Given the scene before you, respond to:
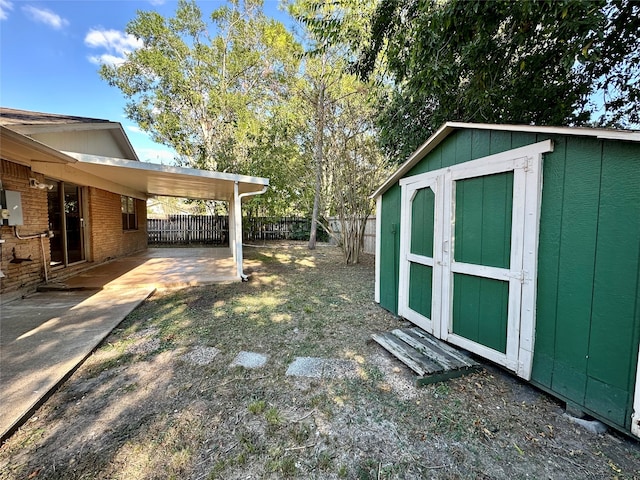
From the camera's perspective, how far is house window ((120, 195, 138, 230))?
958 centimetres

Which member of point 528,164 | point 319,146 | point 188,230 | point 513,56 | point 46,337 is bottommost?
point 46,337

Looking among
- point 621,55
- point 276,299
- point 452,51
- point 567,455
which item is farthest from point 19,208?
A: point 621,55

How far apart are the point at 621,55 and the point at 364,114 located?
220 inches

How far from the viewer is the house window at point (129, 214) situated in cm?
958

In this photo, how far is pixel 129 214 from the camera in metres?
10.1

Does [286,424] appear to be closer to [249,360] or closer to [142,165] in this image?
[249,360]

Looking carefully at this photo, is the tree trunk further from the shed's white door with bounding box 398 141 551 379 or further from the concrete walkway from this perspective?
the shed's white door with bounding box 398 141 551 379

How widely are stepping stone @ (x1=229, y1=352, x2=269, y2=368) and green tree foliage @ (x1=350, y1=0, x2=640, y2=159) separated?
379 cm

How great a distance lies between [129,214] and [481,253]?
1134cm

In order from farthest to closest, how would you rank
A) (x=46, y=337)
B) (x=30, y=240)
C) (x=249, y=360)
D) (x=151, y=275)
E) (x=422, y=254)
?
(x=151, y=275), (x=30, y=240), (x=422, y=254), (x=46, y=337), (x=249, y=360)

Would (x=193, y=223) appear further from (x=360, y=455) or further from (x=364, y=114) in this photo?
(x=360, y=455)

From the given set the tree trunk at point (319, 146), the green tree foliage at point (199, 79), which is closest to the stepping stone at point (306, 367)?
the tree trunk at point (319, 146)

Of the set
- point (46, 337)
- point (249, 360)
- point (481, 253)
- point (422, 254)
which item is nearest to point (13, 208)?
point (46, 337)

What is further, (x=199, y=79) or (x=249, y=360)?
(x=199, y=79)
